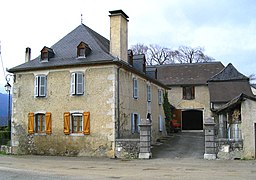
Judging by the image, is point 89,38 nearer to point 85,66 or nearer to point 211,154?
point 85,66

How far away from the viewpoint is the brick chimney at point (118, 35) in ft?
70.1

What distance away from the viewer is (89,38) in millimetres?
23094

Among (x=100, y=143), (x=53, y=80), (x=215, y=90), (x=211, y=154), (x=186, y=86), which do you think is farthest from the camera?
(x=186, y=86)

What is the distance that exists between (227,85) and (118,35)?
17.3 metres

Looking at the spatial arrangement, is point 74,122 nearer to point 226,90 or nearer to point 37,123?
point 37,123

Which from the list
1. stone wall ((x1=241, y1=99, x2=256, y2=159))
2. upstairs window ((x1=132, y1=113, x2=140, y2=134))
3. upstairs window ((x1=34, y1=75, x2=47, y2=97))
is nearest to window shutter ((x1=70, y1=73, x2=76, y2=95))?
upstairs window ((x1=34, y1=75, x2=47, y2=97))

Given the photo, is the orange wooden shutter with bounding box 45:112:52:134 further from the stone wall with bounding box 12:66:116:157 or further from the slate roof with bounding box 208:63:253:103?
the slate roof with bounding box 208:63:253:103

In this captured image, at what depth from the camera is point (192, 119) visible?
3784cm

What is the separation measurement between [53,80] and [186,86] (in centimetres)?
1921

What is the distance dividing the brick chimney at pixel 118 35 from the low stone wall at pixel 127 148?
5.23 metres

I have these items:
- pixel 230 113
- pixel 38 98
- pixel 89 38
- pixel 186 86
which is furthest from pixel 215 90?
pixel 38 98

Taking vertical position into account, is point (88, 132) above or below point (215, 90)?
below

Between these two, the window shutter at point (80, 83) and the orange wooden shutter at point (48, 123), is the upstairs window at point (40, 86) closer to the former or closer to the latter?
the orange wooden shutter at point (48, 123)

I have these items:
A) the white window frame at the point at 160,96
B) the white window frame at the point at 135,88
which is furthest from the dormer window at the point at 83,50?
the white window frame at the point at 160,96
